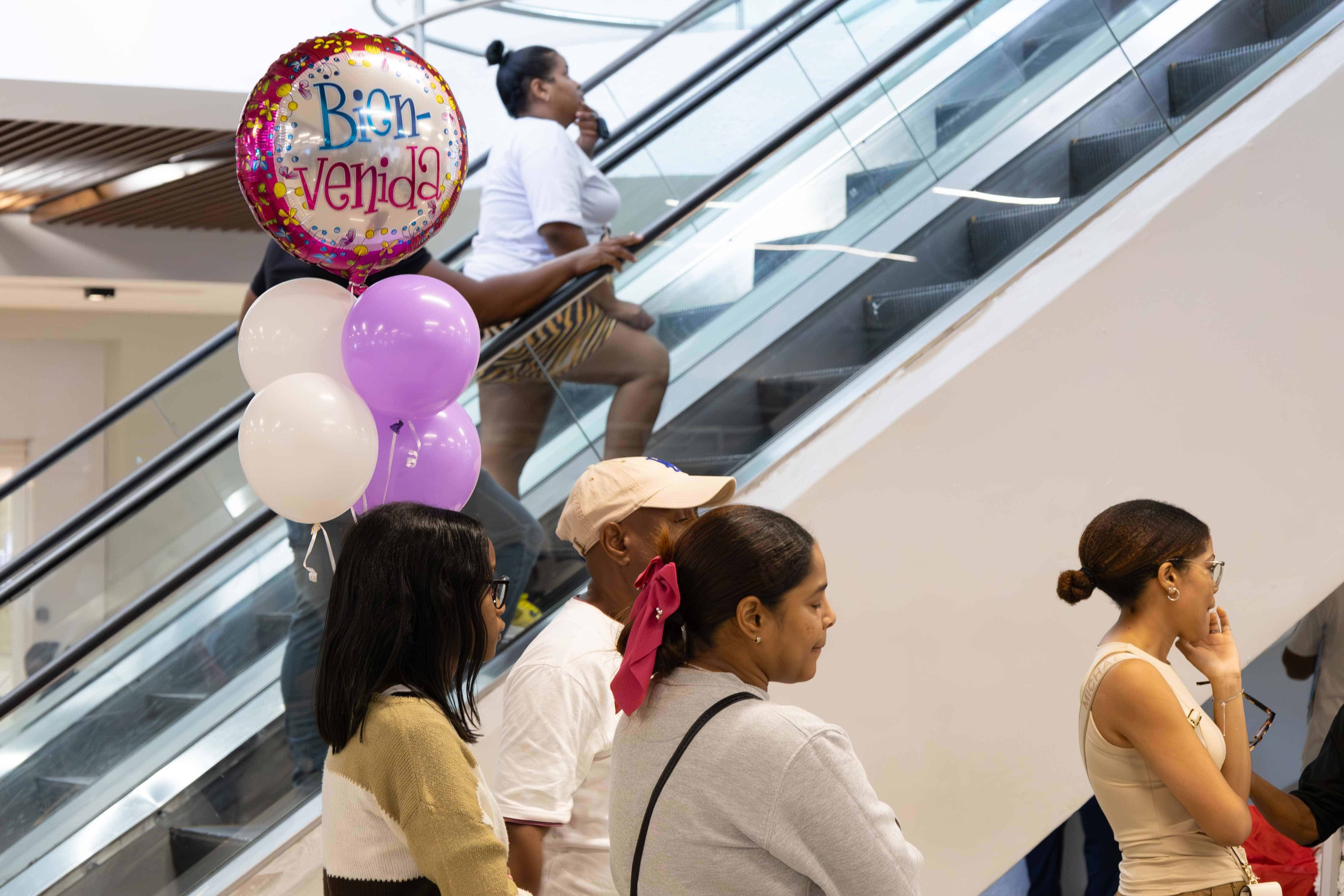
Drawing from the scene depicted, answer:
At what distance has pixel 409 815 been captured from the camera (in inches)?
59.6

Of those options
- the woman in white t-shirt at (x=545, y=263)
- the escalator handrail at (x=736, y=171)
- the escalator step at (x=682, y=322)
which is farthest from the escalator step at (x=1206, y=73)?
the woman in white t-shirt at (x=545, y=263)

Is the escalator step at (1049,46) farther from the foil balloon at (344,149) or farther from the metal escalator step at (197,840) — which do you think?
the metal escalator step at (197,840)

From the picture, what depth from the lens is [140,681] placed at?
300cm

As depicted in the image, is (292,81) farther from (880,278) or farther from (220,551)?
(880,278)

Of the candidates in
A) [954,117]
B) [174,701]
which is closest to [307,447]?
[174,701]

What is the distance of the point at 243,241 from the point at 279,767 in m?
6.29

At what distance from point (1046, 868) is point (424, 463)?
3705 millimetres

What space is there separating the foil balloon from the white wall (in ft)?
4.51

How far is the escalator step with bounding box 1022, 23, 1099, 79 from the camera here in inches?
144

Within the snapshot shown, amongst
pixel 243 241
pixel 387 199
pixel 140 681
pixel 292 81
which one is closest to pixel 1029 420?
pixel 387 199

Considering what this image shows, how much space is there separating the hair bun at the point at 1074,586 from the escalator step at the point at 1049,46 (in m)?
2.01

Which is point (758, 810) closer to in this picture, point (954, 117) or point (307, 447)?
point (307, 447)

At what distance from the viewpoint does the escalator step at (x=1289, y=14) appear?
3.56 metres

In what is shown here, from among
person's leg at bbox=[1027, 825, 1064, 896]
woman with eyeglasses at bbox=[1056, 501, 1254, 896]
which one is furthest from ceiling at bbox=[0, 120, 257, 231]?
woman with eyeglasses at bbox=[1056, 501, 1254, 896]
